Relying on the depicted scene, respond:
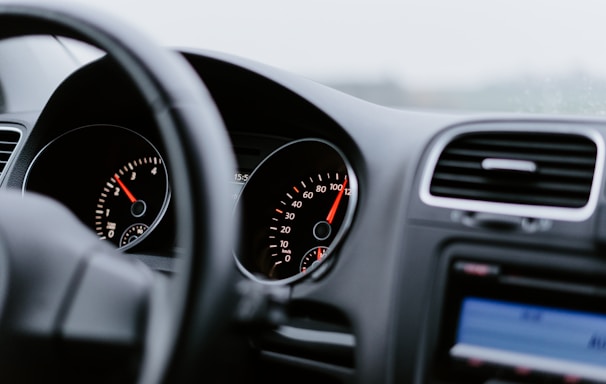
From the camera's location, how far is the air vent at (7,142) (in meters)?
2.31

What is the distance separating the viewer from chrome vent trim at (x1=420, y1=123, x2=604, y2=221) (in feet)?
4.73

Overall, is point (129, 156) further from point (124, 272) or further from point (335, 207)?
point (124, 272)

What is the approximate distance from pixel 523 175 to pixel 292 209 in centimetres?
64

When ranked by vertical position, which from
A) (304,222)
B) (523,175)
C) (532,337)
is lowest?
(532,337)

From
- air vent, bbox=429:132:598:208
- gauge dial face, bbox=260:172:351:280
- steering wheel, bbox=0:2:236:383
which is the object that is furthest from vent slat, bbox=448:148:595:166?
steering wheel, bbox=0:2:236:383

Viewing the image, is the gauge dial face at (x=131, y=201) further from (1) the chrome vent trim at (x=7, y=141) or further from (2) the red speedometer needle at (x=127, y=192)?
(1) the chrome vent trim at (x=7, y=141)

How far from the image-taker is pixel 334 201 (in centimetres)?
192

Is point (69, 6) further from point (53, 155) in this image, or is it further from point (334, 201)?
point (53, 155)

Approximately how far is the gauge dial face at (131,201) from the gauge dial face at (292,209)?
0.29 meters

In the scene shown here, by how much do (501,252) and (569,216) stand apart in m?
0.13

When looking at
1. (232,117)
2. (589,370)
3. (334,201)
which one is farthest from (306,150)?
(589,370)

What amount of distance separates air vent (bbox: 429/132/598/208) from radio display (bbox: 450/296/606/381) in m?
0.19

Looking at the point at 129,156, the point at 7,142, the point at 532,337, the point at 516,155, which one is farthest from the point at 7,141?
the point at 532,337

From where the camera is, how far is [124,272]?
1.12m
